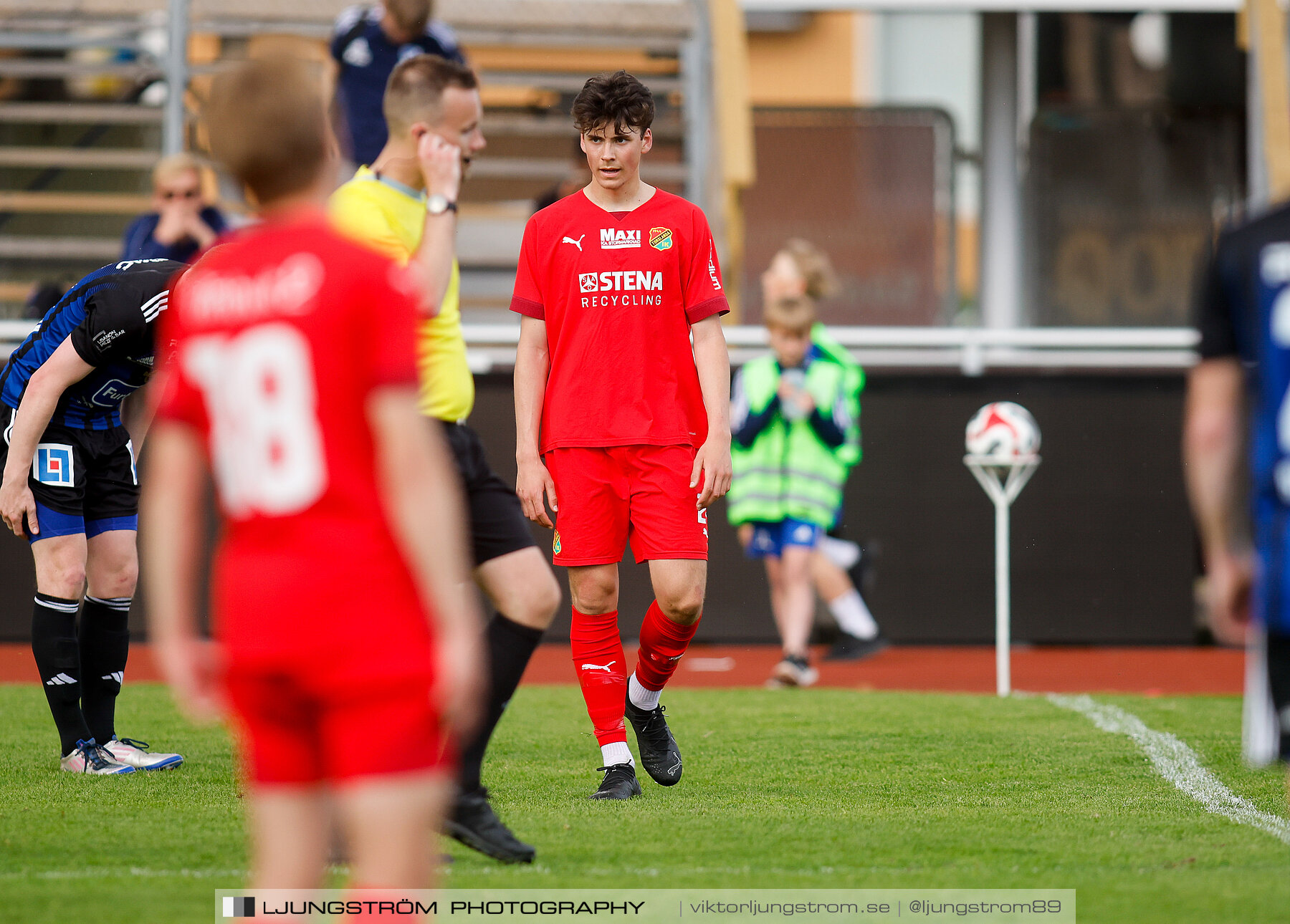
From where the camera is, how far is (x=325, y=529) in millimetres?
2367

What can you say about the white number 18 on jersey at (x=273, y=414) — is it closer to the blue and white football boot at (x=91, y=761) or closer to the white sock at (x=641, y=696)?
the white sock at (x=641, y=696)

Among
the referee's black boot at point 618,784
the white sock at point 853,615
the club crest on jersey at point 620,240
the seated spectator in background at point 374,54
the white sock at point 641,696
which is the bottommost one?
the white sock at point 853,615

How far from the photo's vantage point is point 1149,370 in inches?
417

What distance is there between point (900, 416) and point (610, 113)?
5680 millimetres

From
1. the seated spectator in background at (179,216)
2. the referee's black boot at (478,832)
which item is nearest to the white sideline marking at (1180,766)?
the referee's black boot at (478,832)

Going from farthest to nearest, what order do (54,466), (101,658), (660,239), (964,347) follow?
(964,347), (101,658), (54,466), (660,239)

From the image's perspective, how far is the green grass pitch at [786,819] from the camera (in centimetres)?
384

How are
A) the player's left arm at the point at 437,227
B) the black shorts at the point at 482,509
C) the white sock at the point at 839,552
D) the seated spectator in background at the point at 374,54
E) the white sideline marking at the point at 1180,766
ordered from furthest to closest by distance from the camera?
the white sock at the point at 839,552
the seated spectator in background at the point at 374,54
the white sideline marking at the point at 1180,766
the black shorts at the point at 482,509
the player's left arm at the point at 437,227

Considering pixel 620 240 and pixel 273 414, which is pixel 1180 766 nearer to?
pixel 620 240

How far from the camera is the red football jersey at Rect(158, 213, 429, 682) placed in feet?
7.72

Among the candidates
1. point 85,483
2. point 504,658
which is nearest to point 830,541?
point 85,483

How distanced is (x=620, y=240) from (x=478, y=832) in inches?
79.0

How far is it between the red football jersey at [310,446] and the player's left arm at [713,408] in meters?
2.59

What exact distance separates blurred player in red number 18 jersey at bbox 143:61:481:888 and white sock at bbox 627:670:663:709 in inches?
112
